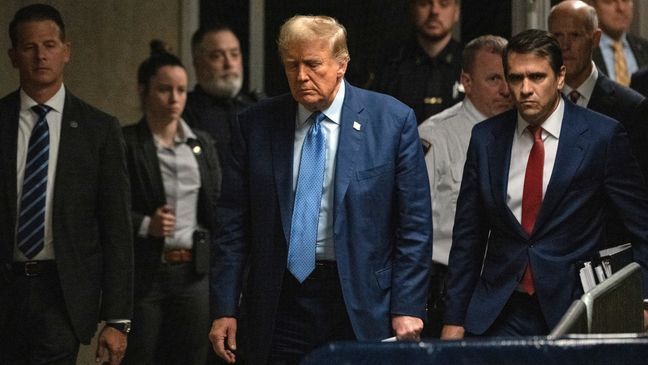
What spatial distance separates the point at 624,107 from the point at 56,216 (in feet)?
7.37

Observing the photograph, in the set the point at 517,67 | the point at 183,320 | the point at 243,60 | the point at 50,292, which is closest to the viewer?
the point at 517,67

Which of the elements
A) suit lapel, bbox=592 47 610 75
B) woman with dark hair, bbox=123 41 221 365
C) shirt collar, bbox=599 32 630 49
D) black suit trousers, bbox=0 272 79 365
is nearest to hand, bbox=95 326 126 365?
black suit trousers, bbox=0 272 79 365

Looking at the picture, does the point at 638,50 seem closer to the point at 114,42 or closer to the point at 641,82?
the point at 641,82

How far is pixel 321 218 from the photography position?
4.39 metres

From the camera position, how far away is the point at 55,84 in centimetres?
532

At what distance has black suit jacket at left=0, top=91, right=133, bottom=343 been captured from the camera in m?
5.14

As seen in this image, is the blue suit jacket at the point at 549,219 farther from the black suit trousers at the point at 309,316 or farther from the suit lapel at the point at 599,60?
the suit lapel at the point at 599,60

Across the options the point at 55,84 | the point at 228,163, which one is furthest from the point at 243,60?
the point at 228,163

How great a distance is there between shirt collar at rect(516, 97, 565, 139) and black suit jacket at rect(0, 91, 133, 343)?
1.49m

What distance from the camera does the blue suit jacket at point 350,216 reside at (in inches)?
172

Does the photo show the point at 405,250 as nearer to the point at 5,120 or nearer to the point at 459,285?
the point at 459,285

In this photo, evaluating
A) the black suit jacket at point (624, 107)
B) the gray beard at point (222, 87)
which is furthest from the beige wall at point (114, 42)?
the black suit jacket at point (624, 107)

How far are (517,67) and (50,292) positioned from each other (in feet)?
5.91

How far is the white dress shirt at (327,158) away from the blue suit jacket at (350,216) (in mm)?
25
